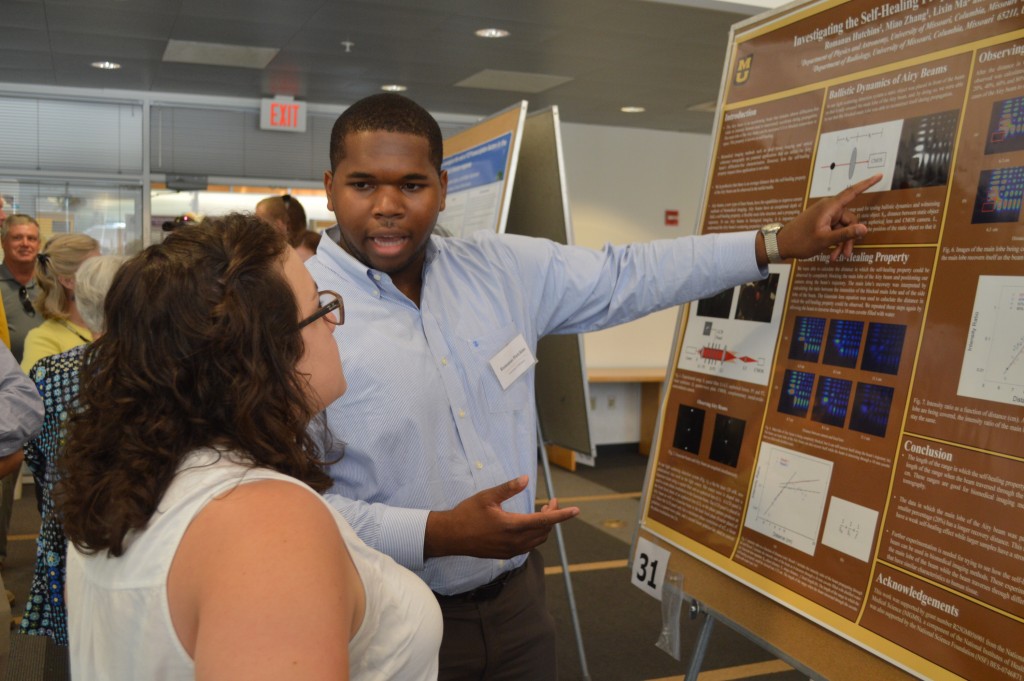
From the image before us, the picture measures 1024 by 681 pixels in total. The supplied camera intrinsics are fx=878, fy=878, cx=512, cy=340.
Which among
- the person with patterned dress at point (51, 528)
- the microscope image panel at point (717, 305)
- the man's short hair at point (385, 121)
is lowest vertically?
the person with patterned dress at point (51, 528)

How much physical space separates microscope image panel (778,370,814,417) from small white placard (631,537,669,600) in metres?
0.46

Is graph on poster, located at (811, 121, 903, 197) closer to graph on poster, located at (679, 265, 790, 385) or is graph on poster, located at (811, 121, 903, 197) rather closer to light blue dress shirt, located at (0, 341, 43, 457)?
graph on poster, located at (679, 265, 790, 385)

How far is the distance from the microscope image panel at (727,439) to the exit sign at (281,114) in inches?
258

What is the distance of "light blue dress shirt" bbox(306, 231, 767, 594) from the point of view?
5.26 feet

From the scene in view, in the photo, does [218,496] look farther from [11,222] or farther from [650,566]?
[11,222]

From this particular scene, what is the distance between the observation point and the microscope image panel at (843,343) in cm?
150

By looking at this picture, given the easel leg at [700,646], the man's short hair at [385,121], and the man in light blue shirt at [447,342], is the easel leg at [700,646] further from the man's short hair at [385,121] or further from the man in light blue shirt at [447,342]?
the man's short hair at [385,121]

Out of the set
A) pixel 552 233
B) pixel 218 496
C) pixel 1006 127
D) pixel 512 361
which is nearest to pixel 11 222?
pixel 552 233

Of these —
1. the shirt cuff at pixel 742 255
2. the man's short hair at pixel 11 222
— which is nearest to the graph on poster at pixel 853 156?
the shirt cuff at pixel 742 255

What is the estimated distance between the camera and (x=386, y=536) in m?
1.50

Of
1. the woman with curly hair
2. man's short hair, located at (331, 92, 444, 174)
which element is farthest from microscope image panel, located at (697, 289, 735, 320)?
the woman with curly hair

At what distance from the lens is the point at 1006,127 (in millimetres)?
1293

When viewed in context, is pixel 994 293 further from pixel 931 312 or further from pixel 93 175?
pixel 93 175

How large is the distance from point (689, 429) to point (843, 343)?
454mm
